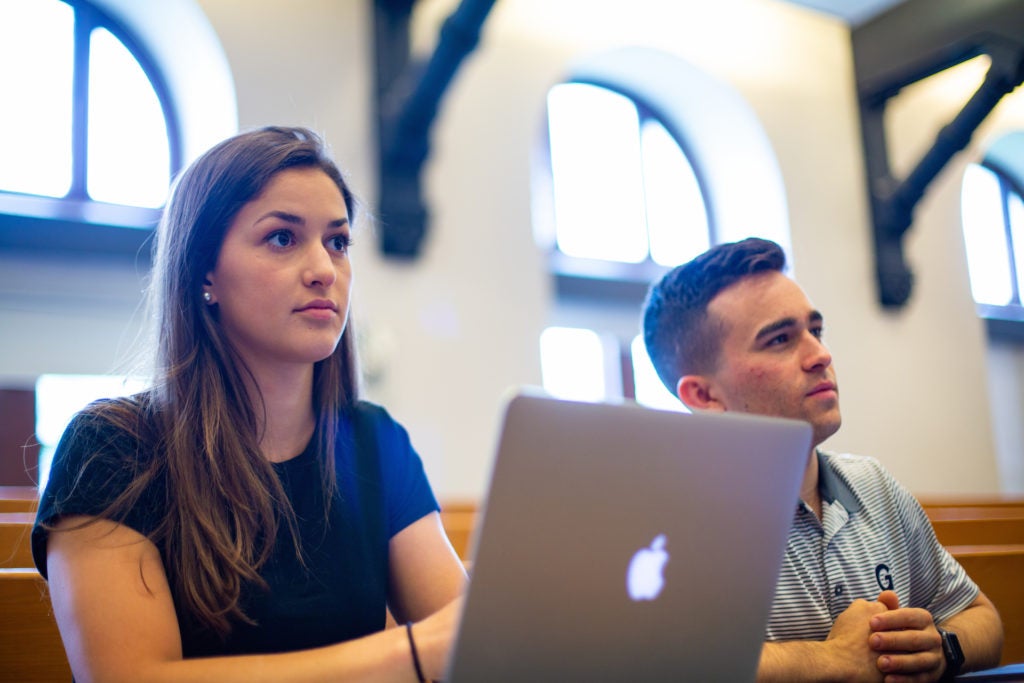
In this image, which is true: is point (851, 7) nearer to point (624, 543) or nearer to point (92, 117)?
point (92, 117)

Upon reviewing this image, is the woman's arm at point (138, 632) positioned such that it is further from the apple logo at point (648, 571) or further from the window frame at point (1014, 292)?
the window frame at point (1014, 292)

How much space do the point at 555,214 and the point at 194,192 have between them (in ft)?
12.7

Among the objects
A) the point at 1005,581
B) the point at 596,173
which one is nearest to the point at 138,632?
the point at 1005,581

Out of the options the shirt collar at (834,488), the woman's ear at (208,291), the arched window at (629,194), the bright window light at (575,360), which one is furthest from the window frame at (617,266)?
the woman's ear at (208,291)

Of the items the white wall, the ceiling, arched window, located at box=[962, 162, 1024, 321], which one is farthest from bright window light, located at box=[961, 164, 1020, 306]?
the ceiling

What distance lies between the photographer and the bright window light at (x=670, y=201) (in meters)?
5.54

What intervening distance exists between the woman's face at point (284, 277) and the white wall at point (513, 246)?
2.17m

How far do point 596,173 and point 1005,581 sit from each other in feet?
12.0

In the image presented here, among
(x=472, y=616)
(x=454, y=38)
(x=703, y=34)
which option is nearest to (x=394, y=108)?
(x=454, y=38)

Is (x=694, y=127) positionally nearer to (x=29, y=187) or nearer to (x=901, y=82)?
(x=901, y=82)

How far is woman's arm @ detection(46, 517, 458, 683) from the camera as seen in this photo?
104cm

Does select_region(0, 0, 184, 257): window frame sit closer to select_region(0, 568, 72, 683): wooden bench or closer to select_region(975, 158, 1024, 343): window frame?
select_region(0, 568, 72, 683): wooden bench

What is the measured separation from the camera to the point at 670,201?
18.5 feet

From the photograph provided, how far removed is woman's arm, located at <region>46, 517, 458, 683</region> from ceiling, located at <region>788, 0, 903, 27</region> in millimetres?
5232
